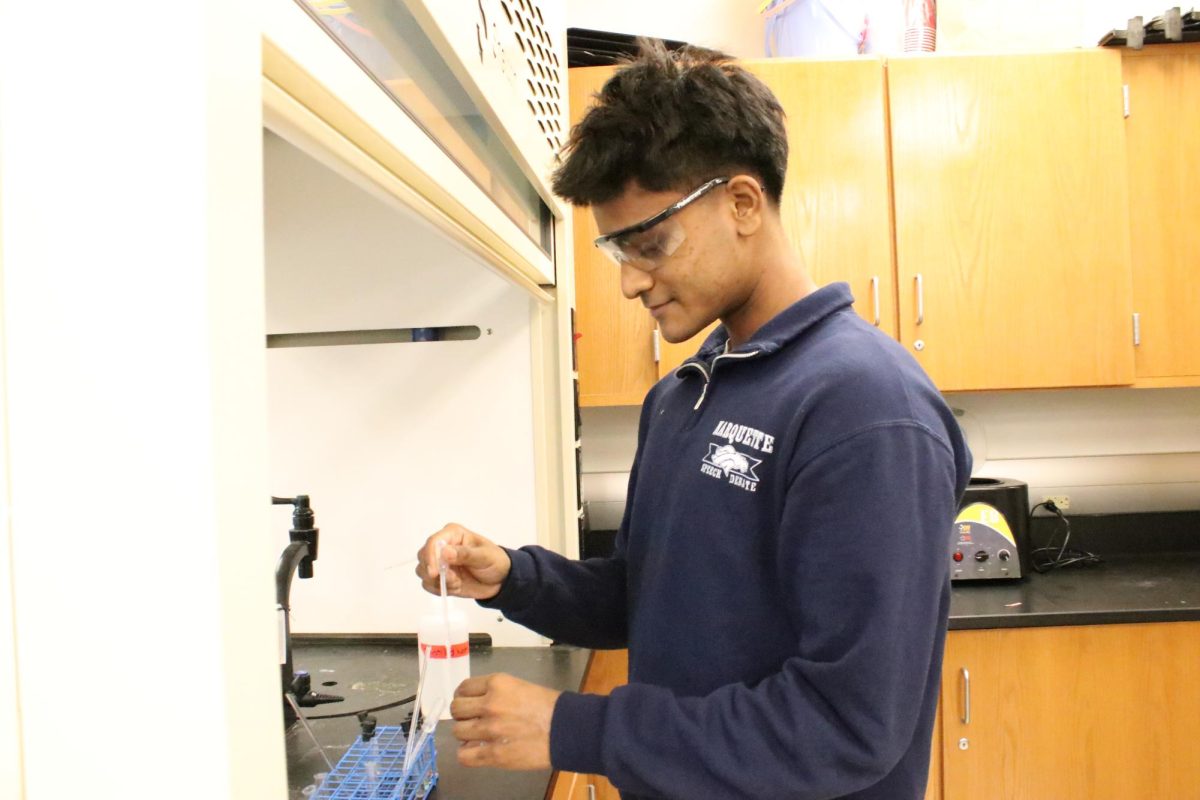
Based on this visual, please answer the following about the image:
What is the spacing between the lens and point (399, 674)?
57.8 inches

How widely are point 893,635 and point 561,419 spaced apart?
0.98 m

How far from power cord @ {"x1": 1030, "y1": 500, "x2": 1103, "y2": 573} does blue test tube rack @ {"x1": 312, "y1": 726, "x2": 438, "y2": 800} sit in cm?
191

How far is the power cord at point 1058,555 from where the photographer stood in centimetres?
226

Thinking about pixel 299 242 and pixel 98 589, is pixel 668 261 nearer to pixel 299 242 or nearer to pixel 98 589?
pixel 98 589

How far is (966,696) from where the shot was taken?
1836 millimetres

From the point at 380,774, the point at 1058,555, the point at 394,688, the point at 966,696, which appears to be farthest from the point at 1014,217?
the point at 380,774

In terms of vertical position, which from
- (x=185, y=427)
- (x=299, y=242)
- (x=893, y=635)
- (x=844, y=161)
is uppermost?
(x=844, y=161)

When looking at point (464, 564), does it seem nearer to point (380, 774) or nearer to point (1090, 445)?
point (380, 774)

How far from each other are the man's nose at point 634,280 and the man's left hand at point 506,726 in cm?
47

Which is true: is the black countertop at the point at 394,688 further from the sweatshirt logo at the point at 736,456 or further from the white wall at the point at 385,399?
the sweatshirt logo at the point at 736,456

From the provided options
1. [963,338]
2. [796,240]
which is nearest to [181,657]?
[796,240]

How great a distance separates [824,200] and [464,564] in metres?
1.59

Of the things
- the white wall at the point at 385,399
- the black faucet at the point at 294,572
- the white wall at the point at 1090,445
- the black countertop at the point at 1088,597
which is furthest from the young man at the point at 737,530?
the white wall at the point at 1090,445

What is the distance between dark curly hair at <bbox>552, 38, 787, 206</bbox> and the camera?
894mm
